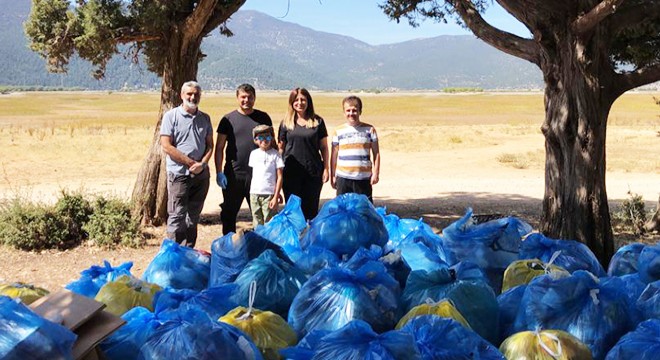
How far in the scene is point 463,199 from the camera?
12484mm

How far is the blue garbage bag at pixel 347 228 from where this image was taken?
14.2ft

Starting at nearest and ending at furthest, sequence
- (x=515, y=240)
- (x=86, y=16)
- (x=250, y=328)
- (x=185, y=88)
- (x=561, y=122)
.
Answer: (x=250, y=328)
(x=515, y=240)
(x=185, y=88)
(x=561, y=122)
(x=86, y=16)

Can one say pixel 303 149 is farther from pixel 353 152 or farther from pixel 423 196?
pixel 423 196

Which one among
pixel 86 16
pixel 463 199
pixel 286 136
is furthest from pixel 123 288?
pixel 463 199

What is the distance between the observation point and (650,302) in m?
3.40

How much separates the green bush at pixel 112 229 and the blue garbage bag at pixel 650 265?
5823mm

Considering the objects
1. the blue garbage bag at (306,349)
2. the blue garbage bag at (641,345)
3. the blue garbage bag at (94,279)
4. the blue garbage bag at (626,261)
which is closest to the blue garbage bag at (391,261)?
the blue garbage bag at (306,349)

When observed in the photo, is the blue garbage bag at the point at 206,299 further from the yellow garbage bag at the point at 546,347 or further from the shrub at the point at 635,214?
the shrub at the point at 635,214

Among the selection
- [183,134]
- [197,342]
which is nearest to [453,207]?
[183,134]

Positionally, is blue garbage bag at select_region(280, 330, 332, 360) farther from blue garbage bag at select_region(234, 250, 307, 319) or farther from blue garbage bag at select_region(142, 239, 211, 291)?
blue garbage bag at select_region(142, 239, 211, 291)

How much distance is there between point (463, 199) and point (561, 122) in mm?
5952

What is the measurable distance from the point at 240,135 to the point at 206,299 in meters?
3.20

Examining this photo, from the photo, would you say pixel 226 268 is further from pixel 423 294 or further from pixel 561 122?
pixel 561 122

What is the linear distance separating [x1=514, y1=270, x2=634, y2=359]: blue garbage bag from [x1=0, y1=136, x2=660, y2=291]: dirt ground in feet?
15.6
